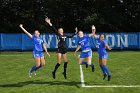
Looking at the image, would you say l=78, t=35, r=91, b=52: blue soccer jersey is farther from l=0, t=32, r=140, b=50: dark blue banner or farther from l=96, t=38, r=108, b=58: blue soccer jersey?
l=0, t=32, r=140, b=50: dark blue banner

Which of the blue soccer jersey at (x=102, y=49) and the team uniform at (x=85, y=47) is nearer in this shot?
the blue soccer jersey at (x=102, y=49)

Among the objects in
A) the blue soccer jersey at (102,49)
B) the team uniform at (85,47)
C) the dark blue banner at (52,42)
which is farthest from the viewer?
the dark blue banner at (52,42)

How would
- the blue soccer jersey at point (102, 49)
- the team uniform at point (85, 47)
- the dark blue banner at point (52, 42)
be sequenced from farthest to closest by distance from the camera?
the dark blue banner at point (52, 42), the team uniform at point (85, 47), the blue soccer jersey at point (102, 49)

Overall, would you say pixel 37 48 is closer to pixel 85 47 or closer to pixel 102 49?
pixel 85 47

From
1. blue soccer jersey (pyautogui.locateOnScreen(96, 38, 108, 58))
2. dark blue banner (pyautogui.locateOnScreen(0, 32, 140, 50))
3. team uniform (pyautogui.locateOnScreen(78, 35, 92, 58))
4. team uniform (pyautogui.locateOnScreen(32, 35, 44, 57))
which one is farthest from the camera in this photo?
dark blue banner (pyautogui.locateOnScreen(0, 32, 140, 50))

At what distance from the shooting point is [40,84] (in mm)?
17547

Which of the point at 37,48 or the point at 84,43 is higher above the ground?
the point at 84,43

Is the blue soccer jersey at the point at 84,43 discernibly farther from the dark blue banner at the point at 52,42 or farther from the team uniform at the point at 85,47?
the dark blue banner at the point at 52,42

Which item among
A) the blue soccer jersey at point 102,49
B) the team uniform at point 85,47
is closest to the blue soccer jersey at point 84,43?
the team uniform at point 85,47

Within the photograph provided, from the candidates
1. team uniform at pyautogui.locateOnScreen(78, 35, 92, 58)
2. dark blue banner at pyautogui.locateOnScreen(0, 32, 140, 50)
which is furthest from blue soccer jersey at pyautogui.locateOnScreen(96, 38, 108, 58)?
dark blue banner at pyautogui.locateOnScreen(0, 32, 140, 50)

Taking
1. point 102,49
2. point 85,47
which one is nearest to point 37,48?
point 85,47

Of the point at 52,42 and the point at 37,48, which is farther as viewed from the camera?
the point at 52,42

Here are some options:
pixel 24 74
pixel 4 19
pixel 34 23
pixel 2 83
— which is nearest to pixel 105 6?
pixel 34 23

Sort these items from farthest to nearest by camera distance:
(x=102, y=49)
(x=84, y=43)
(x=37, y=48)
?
(x=84, y=43) < (x=37, y=48) < (x=102, y=49)
